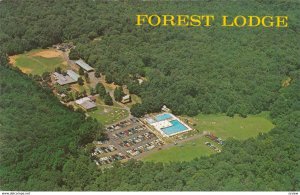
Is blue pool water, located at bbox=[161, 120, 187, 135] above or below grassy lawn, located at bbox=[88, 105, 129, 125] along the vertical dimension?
below

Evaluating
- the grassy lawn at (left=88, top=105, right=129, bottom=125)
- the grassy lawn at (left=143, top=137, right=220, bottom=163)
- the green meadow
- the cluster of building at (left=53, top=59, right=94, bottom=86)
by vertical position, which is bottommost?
the grassy lawn at (left=143, top=137, right=220, bottom=163)

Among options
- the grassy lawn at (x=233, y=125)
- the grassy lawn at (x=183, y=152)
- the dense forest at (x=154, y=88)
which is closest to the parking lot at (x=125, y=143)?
the grassy lawn at (x=183, y=152)

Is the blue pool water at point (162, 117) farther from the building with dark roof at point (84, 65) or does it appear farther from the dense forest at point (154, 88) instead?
the building with dark roof at point (84, 65)

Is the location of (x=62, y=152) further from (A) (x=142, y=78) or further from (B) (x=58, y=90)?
(A) (x=142, y=78)

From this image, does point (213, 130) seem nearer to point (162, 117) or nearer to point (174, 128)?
point (174, 128)

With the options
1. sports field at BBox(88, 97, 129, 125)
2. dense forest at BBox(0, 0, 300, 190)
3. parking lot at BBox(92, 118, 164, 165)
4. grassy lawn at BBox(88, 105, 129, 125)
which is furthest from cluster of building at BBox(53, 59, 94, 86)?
parking lot at BBox(92, 118, 164, 165)

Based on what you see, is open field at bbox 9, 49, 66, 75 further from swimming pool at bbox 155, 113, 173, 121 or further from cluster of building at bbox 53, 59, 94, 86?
swimming pool at bbox 155, 113, 173, 121
